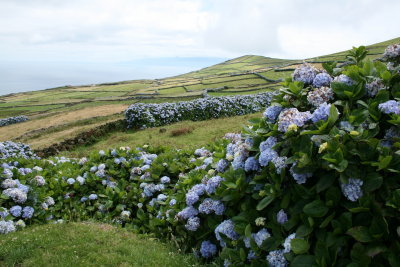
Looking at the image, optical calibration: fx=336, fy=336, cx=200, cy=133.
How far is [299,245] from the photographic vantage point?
3562 mm

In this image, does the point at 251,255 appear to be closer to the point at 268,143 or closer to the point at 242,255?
the point at 242,255

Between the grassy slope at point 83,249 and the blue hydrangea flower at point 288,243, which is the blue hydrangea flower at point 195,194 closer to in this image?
the grassy slope at point 83,249

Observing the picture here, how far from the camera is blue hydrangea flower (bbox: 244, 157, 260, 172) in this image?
453cm

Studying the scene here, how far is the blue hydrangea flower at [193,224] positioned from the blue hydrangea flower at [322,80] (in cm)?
272

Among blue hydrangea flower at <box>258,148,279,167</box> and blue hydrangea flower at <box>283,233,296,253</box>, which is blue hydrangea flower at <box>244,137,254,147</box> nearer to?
blue hydrangea flower at <box>258,148,279,167</box>

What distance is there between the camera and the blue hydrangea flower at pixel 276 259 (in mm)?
3822

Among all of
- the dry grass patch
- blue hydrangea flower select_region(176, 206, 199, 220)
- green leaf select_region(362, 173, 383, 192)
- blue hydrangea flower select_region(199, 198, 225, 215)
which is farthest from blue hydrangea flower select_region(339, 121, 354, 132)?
the dry grass patch

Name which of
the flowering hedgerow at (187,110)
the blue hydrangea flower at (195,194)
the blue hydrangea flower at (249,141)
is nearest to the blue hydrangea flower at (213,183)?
the blue hydrangea flower at (195,194)

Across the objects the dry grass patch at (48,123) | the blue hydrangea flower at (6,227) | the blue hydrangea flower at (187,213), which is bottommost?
the dry grass patch at (48,123)

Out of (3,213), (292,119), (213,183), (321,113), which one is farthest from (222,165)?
(3,213)

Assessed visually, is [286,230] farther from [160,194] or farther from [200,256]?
[160,194]

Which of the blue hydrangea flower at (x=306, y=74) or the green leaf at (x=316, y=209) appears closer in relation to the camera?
the green leaf at (x=316, y=209)

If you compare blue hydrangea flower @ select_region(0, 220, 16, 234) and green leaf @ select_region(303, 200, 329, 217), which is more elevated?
green leaf @ select_region(303, 200, 329, 217)

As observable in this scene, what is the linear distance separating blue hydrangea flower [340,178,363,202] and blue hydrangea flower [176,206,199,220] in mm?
2653
